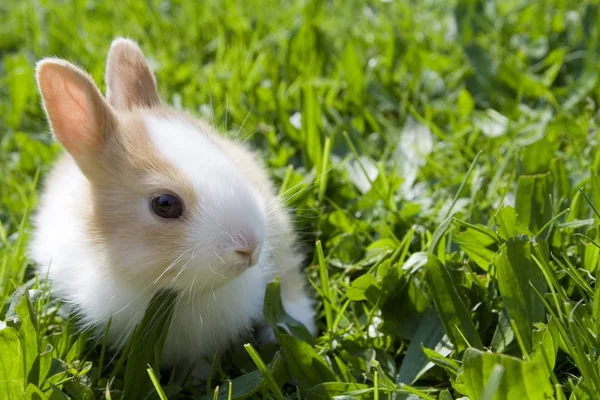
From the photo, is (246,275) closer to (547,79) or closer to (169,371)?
(169,371)

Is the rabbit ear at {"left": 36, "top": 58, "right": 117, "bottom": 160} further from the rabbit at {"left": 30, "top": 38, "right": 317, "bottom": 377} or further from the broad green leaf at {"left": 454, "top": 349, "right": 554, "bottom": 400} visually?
the broad green leaf at {"left": 454, "top": 349, "right": 554, "bottom": 400}

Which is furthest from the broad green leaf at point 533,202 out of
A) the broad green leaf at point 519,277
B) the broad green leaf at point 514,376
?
the broad green leaf at point 514,376

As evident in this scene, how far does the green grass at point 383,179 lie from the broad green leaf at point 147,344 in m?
0.01

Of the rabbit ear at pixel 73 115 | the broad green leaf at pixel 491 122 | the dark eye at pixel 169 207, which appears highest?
the rabbit ear at pixel 73 115

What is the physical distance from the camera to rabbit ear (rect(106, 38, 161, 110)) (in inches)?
116

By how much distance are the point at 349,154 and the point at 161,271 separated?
1.44m

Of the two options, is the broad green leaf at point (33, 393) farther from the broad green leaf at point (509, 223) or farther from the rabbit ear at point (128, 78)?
the broad green leaf at point (509, 223)

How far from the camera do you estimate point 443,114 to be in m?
4.00

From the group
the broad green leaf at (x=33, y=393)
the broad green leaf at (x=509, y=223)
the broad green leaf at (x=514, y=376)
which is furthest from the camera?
the broad green leaf at (x=509, y=223)

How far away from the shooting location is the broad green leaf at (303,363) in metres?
2.48

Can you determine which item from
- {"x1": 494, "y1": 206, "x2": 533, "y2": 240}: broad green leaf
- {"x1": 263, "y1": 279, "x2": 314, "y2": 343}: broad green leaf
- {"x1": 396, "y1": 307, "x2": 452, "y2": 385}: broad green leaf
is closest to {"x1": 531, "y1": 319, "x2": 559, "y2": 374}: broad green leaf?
{"x1": 396, "y1": 307, "x2": 452, "y2": 385}: broad green leaf

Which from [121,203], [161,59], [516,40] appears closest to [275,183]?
[121,203]

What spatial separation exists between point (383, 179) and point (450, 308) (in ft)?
3.01

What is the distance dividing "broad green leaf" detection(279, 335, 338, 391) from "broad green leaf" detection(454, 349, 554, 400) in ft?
1.94
